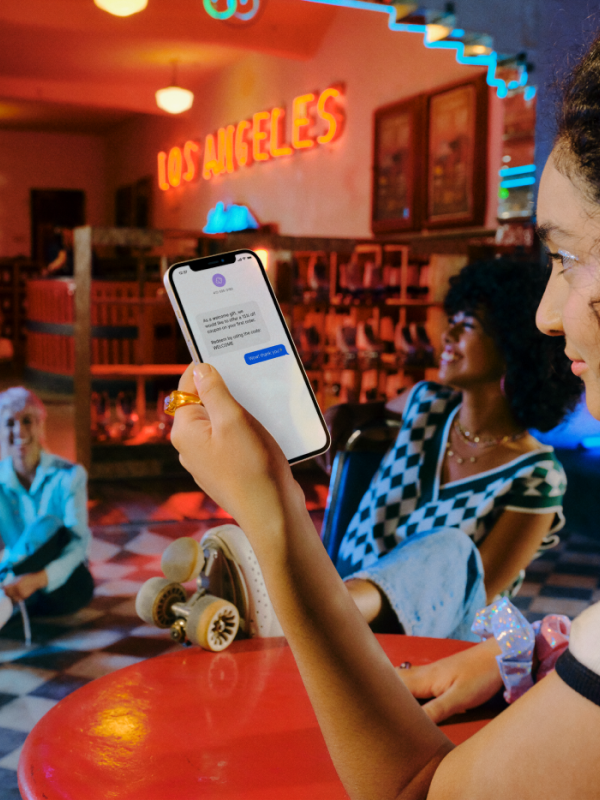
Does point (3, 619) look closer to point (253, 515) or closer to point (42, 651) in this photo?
point (42, 651)

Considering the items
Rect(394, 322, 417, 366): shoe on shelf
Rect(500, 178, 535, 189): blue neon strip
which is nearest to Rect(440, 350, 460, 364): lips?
Rect(500, 178, 535, 189): blue neon strip

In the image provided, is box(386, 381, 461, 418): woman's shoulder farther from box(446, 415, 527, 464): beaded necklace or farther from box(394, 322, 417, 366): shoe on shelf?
box(394, 322, 417, 366): shoe on shelf

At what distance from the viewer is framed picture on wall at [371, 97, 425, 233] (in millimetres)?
6532

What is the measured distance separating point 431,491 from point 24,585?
1.85 m

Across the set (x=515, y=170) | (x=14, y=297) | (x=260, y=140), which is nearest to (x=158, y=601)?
Answer: (x=515, y=170)

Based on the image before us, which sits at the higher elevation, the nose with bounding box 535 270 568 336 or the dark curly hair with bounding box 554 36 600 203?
the dark curly hair with bounding box 554 36 600 203

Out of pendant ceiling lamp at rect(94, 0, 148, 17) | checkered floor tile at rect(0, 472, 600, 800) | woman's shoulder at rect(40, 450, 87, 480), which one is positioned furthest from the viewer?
pendant ceiling lamp at rect(94, 0, 148, 17)

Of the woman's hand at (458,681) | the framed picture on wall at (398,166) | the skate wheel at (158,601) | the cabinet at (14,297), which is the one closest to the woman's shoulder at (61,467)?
the skate wheel at (158,601)

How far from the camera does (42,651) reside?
3086mm

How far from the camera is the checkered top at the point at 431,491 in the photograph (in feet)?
5.75

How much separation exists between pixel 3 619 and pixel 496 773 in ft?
9.06

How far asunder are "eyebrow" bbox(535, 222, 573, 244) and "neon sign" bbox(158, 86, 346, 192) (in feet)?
24.4

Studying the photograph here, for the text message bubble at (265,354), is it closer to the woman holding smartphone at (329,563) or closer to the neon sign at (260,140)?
the woman holding smartphone at (329,563)

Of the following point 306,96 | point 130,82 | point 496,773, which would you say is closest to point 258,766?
point 496,773
